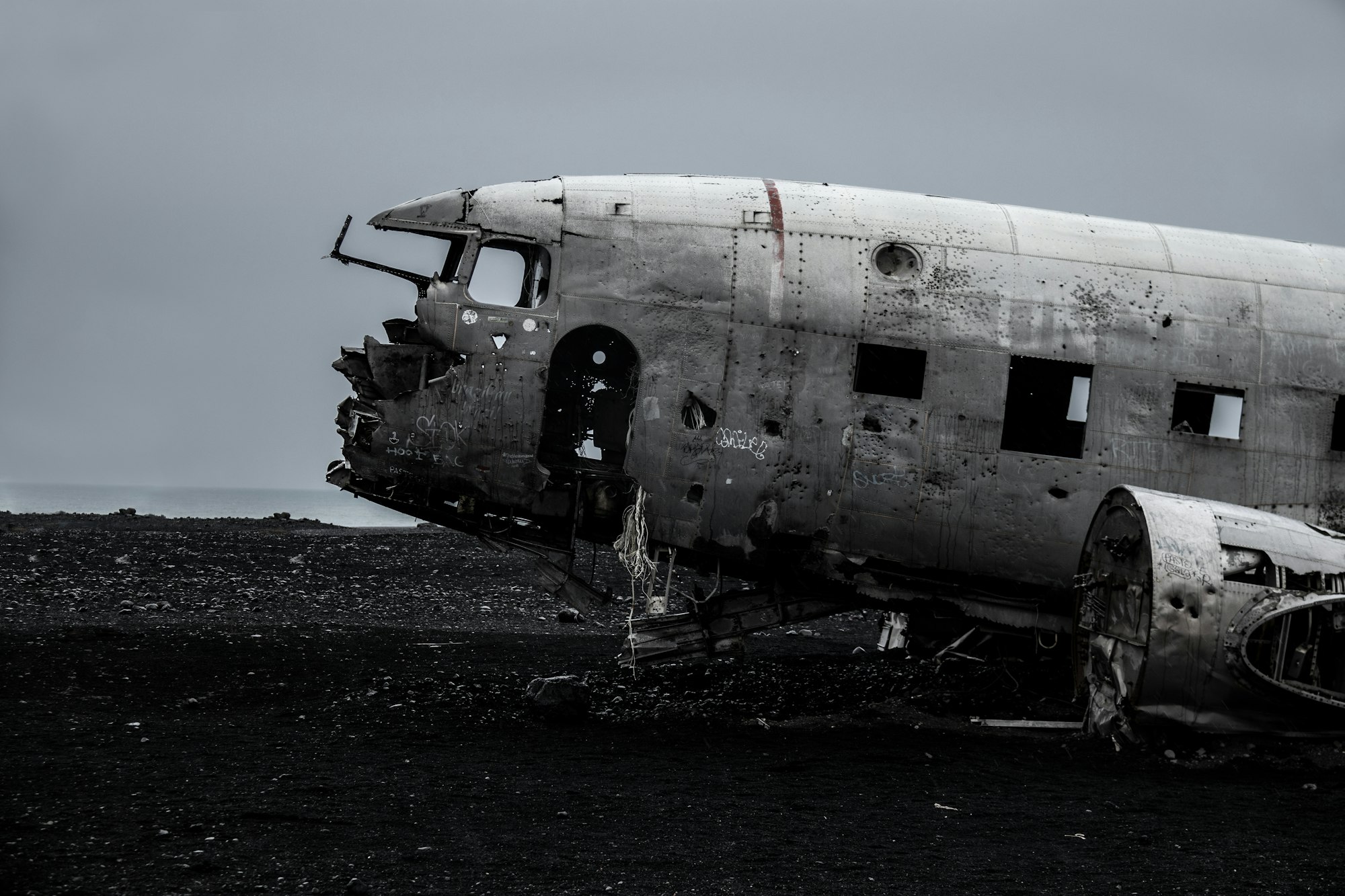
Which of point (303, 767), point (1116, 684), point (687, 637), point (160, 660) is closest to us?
point (303, 767)

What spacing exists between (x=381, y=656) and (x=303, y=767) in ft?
18.7

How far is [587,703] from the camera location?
11.2m

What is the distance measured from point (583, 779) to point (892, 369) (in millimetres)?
4904

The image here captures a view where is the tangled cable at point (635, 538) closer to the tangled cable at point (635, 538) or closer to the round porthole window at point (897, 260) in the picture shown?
the tangled cable at point (635, 538)

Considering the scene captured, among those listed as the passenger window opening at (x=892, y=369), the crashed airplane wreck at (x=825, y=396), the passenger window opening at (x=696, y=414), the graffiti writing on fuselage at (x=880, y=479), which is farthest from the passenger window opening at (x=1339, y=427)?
the passenger window opening at (x=696, y=414)

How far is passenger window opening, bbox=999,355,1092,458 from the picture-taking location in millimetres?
11586

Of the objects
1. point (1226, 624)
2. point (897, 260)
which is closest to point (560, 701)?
point (897, 260)

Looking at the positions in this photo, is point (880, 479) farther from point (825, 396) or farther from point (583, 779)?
point (583, 779)

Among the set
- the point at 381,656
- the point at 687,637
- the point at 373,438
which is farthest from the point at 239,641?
the point at 687,637

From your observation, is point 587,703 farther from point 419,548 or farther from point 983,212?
point 419,548

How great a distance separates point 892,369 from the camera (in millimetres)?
11336

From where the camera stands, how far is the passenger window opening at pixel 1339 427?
1155cm

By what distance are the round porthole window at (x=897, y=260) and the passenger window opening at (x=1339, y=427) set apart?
4.31 m

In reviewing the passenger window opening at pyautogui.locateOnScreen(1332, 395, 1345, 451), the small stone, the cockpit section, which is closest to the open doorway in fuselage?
the cockpit section
